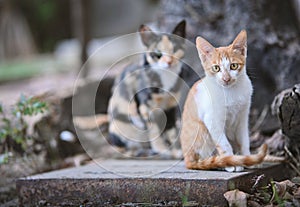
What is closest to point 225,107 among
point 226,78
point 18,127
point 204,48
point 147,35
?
point 226,78

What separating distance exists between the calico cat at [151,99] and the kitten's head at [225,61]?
0.85 metres

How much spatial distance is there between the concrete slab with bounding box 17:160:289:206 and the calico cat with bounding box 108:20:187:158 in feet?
2.03

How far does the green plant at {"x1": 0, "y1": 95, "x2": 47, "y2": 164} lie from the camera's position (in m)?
3.33

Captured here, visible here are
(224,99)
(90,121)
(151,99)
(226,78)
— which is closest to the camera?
(226,78)

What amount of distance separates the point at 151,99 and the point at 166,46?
0.45 m

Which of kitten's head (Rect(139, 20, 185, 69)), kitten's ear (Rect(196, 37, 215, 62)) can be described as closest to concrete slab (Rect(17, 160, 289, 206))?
kitten's ear (Rect(196, 37, 215, 62))

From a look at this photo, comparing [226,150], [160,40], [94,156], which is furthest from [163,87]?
[226,150]

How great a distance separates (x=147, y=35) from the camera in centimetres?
337

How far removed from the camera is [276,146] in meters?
Answer: 3.19

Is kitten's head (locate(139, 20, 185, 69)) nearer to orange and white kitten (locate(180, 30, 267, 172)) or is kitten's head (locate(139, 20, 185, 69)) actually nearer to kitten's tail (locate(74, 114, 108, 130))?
orange and white kitten (locate(180, 30, 267, 172))

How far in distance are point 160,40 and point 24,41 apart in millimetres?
9020

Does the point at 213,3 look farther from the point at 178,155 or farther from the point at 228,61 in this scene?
the point at 228,61

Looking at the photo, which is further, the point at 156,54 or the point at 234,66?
the point at 156,54

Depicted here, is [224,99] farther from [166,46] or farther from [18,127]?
[18,127]
